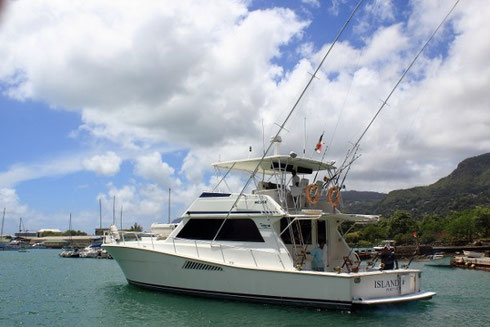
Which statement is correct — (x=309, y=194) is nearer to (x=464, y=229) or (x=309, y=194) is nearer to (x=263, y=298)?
(x=263, y=298)

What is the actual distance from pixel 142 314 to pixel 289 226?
471 cm

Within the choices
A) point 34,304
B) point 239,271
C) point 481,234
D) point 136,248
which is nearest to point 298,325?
point 239,271

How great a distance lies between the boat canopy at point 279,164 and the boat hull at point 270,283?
3409mm

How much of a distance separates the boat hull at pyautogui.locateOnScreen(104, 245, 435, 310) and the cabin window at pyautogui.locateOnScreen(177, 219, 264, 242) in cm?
90

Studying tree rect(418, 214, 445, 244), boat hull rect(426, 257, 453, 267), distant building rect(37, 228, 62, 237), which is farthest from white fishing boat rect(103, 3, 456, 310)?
distant building rect(37, 228, 62, 237)

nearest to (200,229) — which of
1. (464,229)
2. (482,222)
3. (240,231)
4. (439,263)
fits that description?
(240,231)

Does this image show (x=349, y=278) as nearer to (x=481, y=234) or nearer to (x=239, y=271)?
(x=239, y=271)

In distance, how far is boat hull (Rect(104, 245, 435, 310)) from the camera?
11688mm

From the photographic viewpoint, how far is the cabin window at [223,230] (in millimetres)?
13617

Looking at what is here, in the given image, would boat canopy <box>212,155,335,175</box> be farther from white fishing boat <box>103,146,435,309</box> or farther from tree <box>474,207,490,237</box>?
tree <box>474,207,490,237</box>

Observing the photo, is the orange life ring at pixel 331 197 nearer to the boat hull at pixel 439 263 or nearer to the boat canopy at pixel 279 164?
the boat canopy at pixel 279 164

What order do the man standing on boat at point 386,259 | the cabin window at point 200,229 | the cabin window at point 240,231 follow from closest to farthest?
1. the man standing on boat at point 386,259
2. the cabin window at point 240,231
3. the cabin window at point 200,229

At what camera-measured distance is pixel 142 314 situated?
40.1 feet

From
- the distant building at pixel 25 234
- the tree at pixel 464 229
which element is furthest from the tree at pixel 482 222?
the distant building at pixel 25 234
